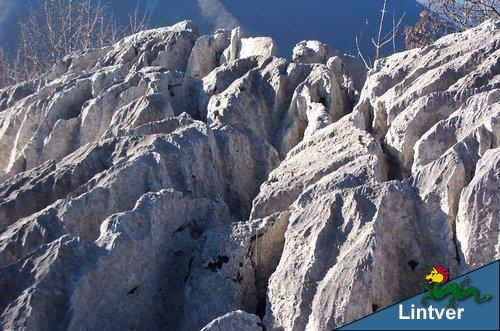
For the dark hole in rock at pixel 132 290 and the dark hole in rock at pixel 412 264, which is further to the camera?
the dark hole in rock at pixel 132 290

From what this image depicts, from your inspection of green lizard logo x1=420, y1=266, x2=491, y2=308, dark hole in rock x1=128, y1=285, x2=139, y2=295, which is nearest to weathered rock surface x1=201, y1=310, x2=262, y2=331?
dark hole in rock x1=128, y1=285, x2=139, y2=295

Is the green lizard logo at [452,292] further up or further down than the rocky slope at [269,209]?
further down

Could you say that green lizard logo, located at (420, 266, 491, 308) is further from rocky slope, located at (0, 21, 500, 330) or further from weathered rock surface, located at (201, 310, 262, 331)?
weathered rock surface, located at (201, 310, 262, 331)

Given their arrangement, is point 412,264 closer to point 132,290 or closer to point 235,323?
point 235,323

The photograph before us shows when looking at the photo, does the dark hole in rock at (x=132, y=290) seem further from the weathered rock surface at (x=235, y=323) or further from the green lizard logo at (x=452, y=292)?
the green lizard logo at (x=452, y=292)

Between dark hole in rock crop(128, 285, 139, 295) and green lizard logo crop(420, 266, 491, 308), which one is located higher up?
dark hole in rock crop(128, 285, 139, 295)

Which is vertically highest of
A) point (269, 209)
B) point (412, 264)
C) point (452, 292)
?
point (269, 209)

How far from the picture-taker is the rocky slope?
255 inches

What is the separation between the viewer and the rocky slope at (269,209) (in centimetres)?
649

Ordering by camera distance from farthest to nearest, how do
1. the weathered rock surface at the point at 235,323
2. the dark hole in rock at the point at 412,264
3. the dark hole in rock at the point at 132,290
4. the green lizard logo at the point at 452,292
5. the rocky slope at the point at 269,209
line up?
the dark hole in rock at the point at 132,290
the dark hole in rock at the point at 412,264
the rocky slope at the point at 269,209
the weathered rock surface at the point at 235,323
the green lizard logo at the point at 452,292

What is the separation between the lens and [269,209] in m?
8.19

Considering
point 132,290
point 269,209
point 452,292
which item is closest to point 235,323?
point 132,290

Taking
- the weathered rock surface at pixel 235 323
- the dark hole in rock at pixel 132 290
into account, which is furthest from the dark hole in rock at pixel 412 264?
the dark hole in rock at pixel 132 290

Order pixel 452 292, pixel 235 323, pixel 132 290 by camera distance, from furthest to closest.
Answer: pixel 132 290
pixel 235 323
pixel 452 292
